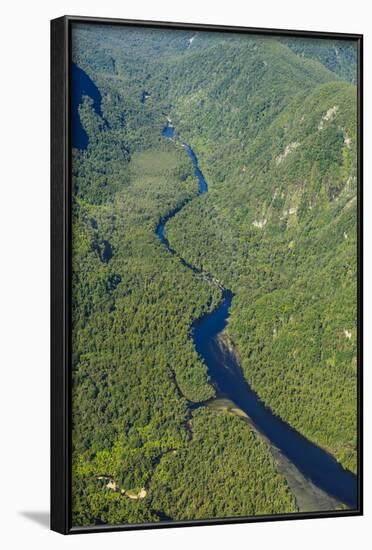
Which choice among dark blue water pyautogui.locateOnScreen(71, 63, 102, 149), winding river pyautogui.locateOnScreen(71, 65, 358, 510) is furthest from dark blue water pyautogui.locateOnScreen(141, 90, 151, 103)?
dark blue water pyautogui.locateOnScreen(71, 63, 102, 149)

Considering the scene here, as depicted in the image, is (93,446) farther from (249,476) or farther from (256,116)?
(256,116)

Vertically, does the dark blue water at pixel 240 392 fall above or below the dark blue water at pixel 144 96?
below

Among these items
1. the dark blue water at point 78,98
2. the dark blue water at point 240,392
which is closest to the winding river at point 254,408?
the dark blue water at point 240,392

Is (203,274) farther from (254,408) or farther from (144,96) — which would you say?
(144,96)

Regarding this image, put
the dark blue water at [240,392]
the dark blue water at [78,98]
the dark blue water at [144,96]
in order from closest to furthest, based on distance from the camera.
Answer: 1. the dark blue water at [78,98]
2. the dark blue water at [144,96]
3. the dark blue water at [240,392]

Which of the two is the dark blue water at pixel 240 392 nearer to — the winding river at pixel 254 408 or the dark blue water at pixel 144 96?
the winding river at pixel 254 408

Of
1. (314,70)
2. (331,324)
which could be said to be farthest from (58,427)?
(314,70)

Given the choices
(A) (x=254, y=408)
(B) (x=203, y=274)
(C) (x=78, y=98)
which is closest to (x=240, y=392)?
(A) (x=254, y=408)
